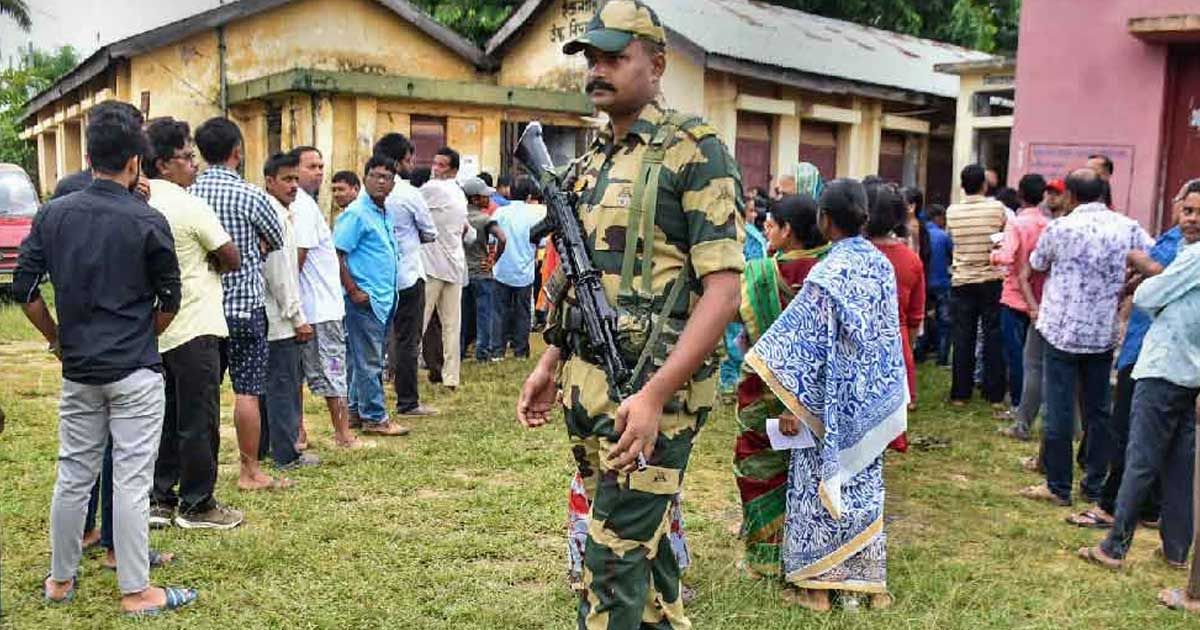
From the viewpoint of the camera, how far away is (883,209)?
5.19 metres

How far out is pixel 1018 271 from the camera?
279 inches

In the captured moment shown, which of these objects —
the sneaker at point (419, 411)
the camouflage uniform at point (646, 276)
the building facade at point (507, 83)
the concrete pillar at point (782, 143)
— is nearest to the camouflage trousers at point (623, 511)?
the camouflage uniform at point (646, 276)

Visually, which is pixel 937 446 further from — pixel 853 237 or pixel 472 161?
pixel 472 161

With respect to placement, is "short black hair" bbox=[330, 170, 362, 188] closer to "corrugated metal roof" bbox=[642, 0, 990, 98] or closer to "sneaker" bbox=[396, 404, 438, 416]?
"sneaker" bbox=[396, 404, 438, 416]

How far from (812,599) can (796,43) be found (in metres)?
12.0

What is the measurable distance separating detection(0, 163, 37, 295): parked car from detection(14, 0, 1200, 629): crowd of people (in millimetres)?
7300

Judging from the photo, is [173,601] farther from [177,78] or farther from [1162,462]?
[177,78]

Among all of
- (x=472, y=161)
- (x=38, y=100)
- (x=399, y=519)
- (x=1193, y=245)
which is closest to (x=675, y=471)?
(x=399, y=519)

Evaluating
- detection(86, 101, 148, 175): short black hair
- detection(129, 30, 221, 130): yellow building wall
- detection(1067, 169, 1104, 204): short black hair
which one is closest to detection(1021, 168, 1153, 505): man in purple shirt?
detection(1067, 169, 1104, 204): short black hair

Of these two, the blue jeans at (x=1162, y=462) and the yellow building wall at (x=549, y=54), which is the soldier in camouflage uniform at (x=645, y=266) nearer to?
the blue jeans at (x=1162, y=462)

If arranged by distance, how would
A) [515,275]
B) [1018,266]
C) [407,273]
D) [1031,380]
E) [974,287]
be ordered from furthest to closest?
[515,275] → [974,287] → [1018,266] → [407,273] → [1031,380]

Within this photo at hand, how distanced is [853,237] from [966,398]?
15.9 ft

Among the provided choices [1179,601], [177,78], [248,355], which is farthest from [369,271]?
[177,78]

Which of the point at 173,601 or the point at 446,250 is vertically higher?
the point at 446,250
